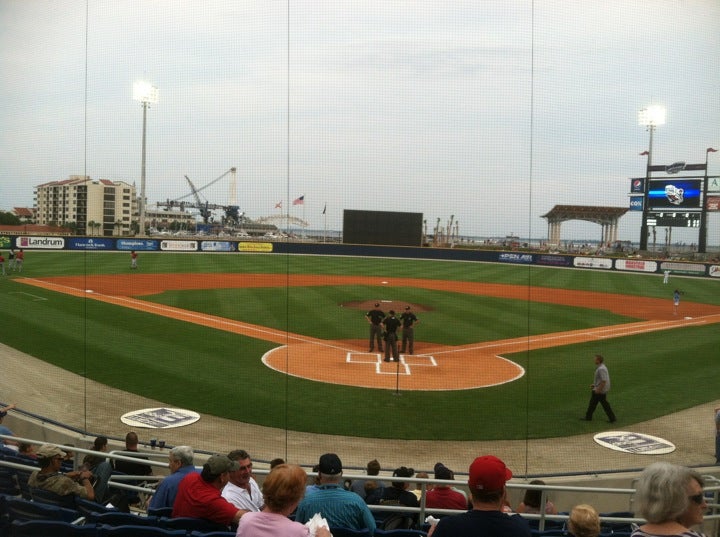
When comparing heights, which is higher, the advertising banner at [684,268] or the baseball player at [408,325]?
the advertising banner at [684,268]

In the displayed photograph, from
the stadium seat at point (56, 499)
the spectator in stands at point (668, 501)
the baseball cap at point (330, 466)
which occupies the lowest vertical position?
the stadium seat at point (56, 499)

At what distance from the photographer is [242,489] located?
14.3ft

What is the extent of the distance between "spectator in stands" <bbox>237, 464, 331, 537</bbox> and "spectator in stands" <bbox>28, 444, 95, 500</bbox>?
88.8 inches

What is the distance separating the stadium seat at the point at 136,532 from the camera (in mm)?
3508

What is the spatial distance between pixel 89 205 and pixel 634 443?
26.5 meters

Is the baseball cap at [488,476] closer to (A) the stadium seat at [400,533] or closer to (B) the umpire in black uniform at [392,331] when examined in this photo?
(A) the stadium seat at [400,533]

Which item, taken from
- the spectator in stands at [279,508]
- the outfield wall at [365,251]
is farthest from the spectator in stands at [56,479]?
the outfield wall at [365,251]

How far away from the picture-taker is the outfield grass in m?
10.6

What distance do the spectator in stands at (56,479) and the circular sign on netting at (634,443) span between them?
7.74 metres

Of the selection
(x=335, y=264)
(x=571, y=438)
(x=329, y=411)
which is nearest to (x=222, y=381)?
(x=329, y=411)

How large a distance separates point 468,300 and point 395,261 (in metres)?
17.9

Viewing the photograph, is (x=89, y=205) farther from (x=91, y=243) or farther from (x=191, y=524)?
(x=191, y=524)

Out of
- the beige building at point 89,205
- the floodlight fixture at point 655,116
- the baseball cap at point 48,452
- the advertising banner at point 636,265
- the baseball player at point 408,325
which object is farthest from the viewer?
the advertising banner at point 636,265

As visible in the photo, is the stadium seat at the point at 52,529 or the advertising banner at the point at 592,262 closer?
the stadium seat at the point at 52,529
